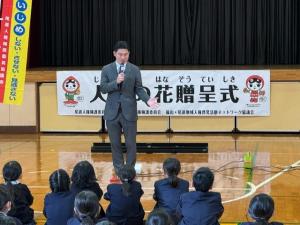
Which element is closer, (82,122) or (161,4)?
(82,122)

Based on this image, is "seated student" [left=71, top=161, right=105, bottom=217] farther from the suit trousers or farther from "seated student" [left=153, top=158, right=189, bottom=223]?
the suit trousers

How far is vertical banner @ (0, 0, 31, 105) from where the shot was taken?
8.81m

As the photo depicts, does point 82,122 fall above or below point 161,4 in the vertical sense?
below

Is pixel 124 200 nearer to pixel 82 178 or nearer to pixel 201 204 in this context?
pixel 82 178

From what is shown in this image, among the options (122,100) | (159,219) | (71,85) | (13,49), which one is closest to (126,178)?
(159,219)

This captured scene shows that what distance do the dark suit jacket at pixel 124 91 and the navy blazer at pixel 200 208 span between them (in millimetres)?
2812

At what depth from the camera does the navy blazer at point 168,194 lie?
5.71m

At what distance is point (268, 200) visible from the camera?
4.33 metres

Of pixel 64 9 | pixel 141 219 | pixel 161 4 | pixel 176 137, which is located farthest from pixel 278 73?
pixel 141 219

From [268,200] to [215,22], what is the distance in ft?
40.8

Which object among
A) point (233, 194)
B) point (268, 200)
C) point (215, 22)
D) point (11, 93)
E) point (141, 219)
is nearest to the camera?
point (268, 200)

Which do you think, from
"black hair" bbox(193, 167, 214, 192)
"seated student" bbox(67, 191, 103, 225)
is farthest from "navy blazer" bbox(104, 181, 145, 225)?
"seated student" bbox(67, 191, 103, 225)

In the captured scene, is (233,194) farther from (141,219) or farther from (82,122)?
(82,122)

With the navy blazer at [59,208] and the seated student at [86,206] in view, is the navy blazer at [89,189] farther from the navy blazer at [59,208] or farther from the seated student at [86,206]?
the seated student at [86,206]
